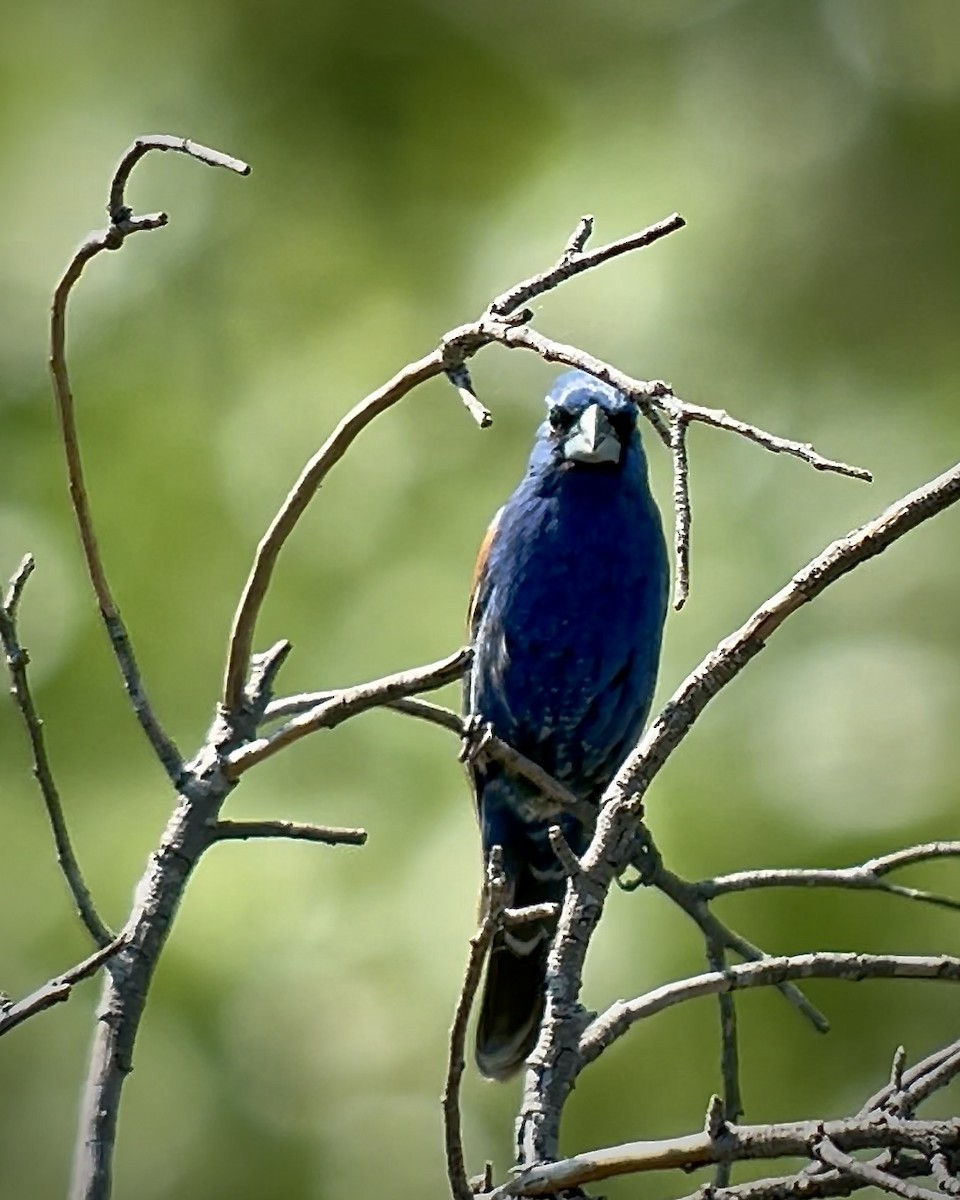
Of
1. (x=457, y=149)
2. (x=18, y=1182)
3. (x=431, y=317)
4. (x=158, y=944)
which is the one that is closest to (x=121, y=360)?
(x=431, y=317)

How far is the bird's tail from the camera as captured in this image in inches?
180

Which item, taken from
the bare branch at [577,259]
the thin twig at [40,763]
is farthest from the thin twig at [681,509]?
the thin twig at [40,763]

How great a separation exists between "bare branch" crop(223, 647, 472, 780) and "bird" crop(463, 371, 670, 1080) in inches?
89.8

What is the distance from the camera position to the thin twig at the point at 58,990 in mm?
1907

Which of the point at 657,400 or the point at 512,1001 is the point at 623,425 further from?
the point at 657,400

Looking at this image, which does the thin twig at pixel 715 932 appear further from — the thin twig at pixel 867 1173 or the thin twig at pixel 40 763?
the thin twig at pixel 40 763

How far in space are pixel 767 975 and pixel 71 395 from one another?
3.35 ft

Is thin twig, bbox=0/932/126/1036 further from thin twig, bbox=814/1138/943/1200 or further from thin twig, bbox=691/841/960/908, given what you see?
thin twig, bbox=691/841/960/908

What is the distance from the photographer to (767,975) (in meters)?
2.26

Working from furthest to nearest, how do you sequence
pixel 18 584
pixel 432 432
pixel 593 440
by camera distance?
pixel 432 432, pixel 593 440, pixel 18 584

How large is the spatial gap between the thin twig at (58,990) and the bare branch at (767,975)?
22.2 inches

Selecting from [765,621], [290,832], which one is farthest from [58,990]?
[765,621]

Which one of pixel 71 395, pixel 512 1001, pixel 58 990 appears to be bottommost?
pixel 58 990

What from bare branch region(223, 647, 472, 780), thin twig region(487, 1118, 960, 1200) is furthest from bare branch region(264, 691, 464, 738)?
thin twig region(487, 1118, 960, 1200)
